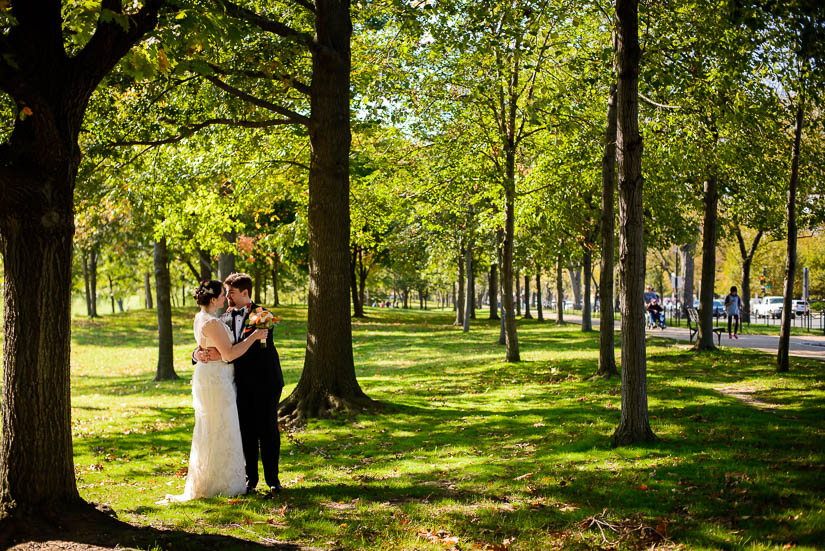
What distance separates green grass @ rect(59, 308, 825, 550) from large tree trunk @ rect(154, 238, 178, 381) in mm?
2688

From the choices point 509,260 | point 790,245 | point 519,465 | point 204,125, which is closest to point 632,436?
point 519,465

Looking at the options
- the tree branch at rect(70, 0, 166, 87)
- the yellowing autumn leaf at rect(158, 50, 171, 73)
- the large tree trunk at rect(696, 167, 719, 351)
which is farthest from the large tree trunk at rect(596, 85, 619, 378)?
the tree branch at rect(70, 0, 166, 87)

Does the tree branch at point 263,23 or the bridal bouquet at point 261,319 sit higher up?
the tree branch at point 263,23

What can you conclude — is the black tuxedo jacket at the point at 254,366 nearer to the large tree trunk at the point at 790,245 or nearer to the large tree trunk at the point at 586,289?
the large tree trunk at the point at 790,245

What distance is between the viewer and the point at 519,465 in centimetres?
786

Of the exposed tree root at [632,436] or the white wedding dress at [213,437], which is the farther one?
the exposed tree root at [632,436]

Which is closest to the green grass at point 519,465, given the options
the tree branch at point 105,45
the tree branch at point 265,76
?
the tree branch at point 105,45

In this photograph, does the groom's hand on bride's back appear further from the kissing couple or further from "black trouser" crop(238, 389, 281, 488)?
"black trouser" crop(238, 389, 281, 488)

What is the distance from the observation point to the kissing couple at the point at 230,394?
6.66 meters

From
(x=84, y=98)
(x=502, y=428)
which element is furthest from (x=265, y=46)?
(x=502, y=428)

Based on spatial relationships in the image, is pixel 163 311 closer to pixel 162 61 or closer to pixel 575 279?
pixel 162 61

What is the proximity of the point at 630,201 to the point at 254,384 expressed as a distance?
478 centimetres

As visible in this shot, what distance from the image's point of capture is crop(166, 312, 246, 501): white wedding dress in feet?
21.9

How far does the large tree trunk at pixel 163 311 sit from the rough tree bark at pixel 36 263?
13718 millimetres
